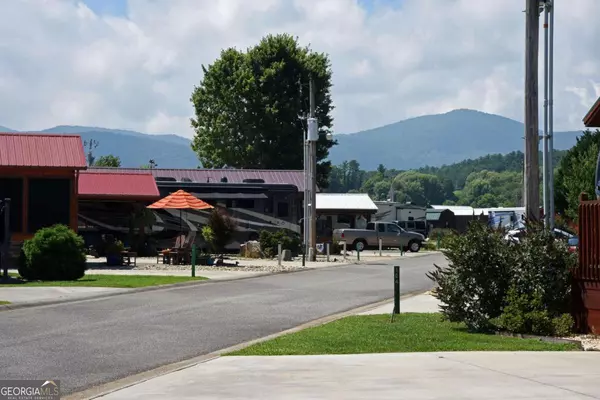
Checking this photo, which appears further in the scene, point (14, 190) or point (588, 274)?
A: point (14, 190)

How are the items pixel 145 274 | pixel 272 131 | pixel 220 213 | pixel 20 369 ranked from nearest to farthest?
pixel 20 369 < pixel 145 274 < pixel 220 213 < pixel 272 131

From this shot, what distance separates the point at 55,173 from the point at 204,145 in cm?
4421

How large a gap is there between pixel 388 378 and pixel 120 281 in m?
18.4

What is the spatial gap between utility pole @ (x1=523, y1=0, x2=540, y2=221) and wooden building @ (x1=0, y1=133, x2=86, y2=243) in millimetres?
21419

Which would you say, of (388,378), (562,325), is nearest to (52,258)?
(562,325)

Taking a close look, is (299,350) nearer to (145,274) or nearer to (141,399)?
(141,399)

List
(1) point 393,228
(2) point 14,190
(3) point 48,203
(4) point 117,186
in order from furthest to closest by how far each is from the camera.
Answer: (1) point 393,228, (4) point 117,186, (3) point 48,203, (2) point 14,190

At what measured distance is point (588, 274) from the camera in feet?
A: 52.5

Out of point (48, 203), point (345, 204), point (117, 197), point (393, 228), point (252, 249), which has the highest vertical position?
point (345, 204)

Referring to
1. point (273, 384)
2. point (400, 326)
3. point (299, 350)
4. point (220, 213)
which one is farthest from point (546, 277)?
point (220, 213)

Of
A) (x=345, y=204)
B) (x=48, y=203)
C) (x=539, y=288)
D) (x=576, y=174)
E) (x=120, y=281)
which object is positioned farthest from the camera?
(x=345, y=204)

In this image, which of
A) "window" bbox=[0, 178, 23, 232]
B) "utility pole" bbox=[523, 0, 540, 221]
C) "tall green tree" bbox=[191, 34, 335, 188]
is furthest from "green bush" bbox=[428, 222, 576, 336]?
"tall green tree" bbox=[191, 34, 335, 188]

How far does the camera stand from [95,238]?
1804 inches

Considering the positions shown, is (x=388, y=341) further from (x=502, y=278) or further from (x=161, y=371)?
(x=161, y=371)
